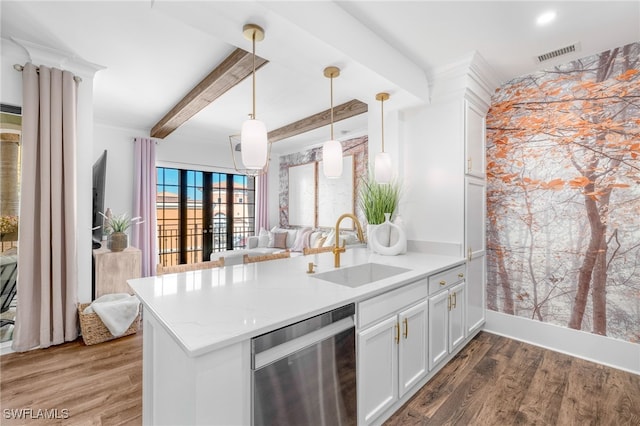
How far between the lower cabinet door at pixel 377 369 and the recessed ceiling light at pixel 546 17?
7.10ft

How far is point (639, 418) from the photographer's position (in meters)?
1.73

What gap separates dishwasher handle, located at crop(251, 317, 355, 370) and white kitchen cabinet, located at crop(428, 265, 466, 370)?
900 millimetres

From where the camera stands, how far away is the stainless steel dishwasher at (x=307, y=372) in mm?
1075

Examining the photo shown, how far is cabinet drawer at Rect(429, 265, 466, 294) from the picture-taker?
2052 millimetres

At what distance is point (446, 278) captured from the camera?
222cm

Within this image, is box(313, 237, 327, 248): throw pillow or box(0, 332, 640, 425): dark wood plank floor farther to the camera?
box(313, 237, 327, 248): throw pillow

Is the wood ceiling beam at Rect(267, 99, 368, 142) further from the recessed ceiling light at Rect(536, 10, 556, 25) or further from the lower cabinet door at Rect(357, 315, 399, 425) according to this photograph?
the lower cabinet door at Rect(357, 315, 399, 425)

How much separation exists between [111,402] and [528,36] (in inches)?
148

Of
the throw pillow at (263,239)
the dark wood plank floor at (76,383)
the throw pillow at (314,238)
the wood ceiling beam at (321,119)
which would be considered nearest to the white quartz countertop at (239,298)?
the dark wood plank floor at (76,383)

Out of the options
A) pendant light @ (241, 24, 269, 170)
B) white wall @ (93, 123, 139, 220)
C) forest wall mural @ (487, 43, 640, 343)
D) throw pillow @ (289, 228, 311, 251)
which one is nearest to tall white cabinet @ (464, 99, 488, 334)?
forest wall mural @ (487, 43, 640, 343)

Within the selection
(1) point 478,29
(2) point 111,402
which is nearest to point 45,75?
(2) point 111,402

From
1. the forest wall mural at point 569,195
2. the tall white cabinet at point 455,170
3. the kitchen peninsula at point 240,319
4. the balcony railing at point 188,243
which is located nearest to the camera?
the kitchen peninsula at point 240,319

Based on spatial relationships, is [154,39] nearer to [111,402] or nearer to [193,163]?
[111,402]

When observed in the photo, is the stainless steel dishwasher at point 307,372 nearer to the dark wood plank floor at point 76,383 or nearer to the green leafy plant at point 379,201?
the dark wood plank floor at point 76,383
